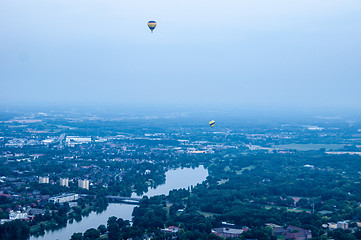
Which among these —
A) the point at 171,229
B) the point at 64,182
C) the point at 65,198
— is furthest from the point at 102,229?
the point at 64,182

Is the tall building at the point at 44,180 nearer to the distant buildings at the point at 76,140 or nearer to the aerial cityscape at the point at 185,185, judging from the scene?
the aerial cityscape at the point at 185,185

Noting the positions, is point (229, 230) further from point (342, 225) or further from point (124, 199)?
point (124, 199)

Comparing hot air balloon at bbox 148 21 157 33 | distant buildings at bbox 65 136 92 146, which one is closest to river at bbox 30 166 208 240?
hot air balloon at bbox 148 21 157 33

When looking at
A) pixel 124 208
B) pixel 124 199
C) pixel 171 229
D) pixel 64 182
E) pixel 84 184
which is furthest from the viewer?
→ pixel 64 182

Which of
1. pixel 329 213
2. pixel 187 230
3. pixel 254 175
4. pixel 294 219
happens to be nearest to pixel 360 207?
pixel 329 213

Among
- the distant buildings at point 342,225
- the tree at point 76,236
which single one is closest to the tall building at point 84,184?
the tree at point 76,236

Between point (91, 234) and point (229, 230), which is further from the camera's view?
point (229, 230)
